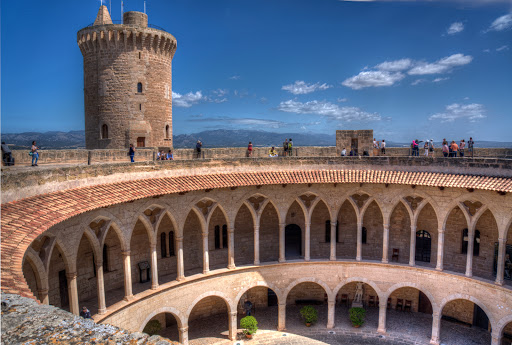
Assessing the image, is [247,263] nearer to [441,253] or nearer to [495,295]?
[441,253]

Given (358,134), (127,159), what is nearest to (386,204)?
(358,134)

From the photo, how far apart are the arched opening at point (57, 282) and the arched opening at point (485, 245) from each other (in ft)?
77.1

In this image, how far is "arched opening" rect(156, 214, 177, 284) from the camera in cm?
2320

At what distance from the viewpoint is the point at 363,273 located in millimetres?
24938

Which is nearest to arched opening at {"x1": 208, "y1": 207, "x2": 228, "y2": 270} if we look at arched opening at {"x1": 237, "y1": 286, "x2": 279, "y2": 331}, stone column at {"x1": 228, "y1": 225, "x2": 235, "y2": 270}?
stone column at {"x1": 228, "y1": 225, "x2": 235, "y2": 270}

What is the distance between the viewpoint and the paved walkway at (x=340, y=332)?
23.2 metres

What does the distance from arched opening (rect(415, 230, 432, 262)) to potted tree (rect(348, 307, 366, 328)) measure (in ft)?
17.4

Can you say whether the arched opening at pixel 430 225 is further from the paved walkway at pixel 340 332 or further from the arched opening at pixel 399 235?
the paved walkway at pixel 340 332

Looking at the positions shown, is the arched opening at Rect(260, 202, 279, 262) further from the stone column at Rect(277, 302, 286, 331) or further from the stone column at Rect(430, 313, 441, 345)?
the stone column at Rect(430, 313, 441, 345)

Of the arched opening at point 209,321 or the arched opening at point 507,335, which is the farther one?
the arched opening at point 209,321

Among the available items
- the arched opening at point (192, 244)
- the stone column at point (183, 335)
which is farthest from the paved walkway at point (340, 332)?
the arched opening at point (192, 244)

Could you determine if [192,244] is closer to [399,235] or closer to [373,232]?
[373,232]

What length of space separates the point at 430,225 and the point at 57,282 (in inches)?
882

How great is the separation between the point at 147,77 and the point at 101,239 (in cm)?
1681
